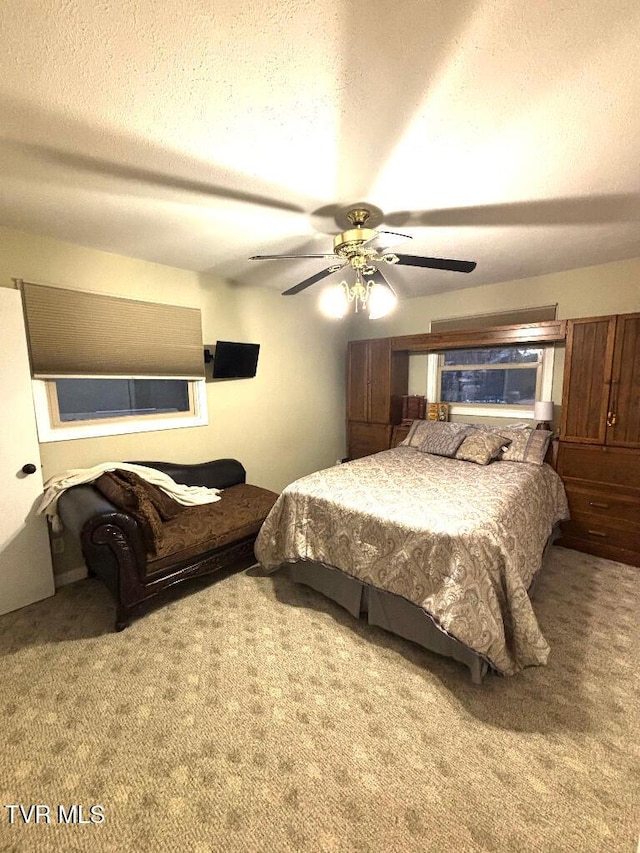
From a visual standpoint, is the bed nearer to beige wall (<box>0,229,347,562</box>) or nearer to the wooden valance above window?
the wooden valance above window

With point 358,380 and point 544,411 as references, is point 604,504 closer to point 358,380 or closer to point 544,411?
point 544,411

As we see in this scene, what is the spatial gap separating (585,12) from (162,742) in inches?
111

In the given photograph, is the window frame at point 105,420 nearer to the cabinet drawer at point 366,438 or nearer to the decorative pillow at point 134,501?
the decorative pillow at point 134,501

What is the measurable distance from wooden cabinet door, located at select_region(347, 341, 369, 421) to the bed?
134 centimetres

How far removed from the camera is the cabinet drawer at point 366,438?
421 cm

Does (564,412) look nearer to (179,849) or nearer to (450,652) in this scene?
(450,652)

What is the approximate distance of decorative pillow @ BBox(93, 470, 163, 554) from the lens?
216 cm

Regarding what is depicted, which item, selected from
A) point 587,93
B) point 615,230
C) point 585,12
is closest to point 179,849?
point 585,12

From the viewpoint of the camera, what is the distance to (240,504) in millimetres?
2914

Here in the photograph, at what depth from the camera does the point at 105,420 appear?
2.78 m

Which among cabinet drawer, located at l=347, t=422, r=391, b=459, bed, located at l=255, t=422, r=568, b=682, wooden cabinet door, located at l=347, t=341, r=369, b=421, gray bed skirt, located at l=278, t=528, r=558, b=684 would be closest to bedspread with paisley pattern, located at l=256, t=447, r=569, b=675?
bed, located at l=255, t=422, r=568, b=682

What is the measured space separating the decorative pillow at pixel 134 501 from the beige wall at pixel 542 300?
2.98 m

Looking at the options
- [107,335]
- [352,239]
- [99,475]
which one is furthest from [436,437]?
[107,335]

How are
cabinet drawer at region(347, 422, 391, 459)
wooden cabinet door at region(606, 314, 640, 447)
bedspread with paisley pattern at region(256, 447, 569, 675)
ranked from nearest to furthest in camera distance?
bedspread with paisley pattern at region(256, 447, 569, 675) < wooden cabinet door at region(606, 314, 640, 447) < cabinet drawer at region(347, 422, 391, 459)
